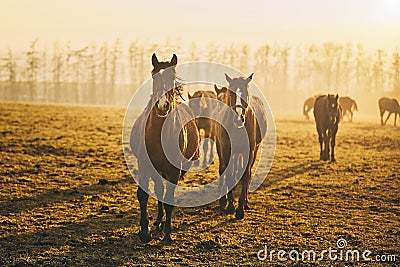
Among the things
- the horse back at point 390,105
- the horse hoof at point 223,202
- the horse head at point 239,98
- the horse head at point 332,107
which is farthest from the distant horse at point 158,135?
the horse back at point 390,105

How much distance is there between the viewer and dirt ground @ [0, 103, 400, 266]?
5.61 m

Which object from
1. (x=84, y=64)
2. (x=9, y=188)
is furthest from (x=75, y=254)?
(x=84, y=64)

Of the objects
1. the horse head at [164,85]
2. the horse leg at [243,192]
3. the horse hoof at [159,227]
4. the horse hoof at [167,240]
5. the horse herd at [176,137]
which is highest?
the horse head at [164,85]

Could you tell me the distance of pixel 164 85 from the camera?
17.8 ft

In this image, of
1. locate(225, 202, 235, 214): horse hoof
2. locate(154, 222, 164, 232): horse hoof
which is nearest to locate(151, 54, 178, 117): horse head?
locate(154, 222, 164, 232): horse hoof

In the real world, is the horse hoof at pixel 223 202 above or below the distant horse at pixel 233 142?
below

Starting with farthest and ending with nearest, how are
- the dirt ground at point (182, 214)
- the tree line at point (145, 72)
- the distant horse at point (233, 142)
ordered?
the tree line at point (145, 72)
the distant horse at point (233, 142)
the dirt ground at point (182, 214)

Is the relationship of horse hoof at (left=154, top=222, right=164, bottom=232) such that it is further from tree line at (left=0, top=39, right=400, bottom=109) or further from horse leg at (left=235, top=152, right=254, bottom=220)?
tree line at (left=0, top=39, right=400, bottom=109)

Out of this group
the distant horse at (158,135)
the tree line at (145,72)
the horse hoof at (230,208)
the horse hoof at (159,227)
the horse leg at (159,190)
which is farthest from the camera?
the tree line at (145,72)

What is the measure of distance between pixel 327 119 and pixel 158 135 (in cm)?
979

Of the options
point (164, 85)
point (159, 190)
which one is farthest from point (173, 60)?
point (159, 190)

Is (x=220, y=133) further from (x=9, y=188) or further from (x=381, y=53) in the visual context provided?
(x=381, y=53)

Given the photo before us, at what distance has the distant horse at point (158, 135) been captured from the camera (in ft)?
17.8

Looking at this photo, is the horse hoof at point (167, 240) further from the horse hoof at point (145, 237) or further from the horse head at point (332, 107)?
the horse head at point (332, 107)
